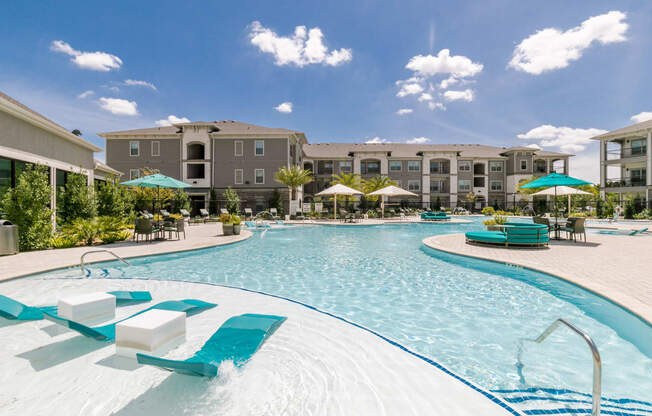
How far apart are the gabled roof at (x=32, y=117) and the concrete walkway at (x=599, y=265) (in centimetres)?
1413

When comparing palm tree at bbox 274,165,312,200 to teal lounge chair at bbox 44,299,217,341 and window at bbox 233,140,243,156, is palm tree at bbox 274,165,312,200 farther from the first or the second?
teal lounge chair at bbox 44,299,217,341

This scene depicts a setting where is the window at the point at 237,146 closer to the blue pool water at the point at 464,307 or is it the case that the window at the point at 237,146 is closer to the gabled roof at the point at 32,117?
the gabled roof at the point at 32,117

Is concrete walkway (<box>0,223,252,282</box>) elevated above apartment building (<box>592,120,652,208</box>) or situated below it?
below

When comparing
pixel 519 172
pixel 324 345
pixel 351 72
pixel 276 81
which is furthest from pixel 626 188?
pixel 324 345

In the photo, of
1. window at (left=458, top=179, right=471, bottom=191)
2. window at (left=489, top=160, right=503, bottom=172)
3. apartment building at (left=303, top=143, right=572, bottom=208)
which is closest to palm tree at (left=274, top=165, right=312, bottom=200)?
apartment building at (left=303, top=143, right=572, bottom=208)

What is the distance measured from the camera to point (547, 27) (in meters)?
12.3

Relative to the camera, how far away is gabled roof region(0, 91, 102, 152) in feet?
28.0

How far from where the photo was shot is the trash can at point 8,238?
782cm

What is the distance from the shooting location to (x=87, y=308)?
3613 mm

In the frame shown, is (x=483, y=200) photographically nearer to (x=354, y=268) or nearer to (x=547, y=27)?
(x=547, y=27)

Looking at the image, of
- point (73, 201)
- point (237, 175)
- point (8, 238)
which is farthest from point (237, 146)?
point (8, 238)

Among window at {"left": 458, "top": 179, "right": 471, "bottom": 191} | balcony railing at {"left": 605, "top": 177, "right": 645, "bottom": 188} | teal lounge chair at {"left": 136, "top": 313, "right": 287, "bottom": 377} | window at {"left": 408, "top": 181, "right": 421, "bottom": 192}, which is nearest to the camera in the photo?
teal lounge chair at {"left": 136, "top": 313, "right": 287, "bottom": 377}

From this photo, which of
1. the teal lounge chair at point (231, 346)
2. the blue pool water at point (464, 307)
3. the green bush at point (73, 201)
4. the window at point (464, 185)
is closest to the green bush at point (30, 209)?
the green bush at point (73, 201)

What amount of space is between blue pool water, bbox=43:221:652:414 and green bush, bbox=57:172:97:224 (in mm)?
4862
